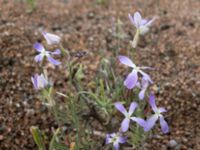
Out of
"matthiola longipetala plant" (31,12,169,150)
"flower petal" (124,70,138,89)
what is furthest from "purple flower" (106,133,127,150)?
"flower petal" (124,70,138,89)

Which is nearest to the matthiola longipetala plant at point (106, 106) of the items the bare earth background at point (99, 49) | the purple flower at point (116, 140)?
the purple flower at point (116, 140)

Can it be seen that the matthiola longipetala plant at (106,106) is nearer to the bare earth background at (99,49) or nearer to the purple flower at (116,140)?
the purple flower at (116,140)

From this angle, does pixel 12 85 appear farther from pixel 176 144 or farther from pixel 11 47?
pixel 176 144

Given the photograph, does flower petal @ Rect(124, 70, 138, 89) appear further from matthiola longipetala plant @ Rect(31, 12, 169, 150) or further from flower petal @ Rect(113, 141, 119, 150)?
flower petal @ Rect(113, 141, 119, 150)

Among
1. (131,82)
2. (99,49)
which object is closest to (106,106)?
(131,82)

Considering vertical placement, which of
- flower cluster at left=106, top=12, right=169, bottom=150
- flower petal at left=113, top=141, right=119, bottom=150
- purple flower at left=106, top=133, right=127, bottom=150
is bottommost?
flower petal at left=113, top=141, right=119, bottom=150

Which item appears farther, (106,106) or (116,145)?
(106,106)

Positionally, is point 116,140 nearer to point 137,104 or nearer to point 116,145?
point 116,145

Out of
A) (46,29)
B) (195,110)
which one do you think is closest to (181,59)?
(195,110)
